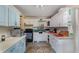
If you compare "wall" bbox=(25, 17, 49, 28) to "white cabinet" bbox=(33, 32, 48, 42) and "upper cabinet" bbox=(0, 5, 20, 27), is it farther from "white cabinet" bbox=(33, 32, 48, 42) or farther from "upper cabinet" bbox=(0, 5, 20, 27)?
"upper cabinet" bbox=(0, 5, 20, 27)

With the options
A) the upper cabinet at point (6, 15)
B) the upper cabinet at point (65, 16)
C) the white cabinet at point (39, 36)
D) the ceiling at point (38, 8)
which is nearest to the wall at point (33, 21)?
the white cabinet at point (39, 36)

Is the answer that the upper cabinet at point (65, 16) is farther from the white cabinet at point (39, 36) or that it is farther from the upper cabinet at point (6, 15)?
the white cabinet at point (39, 36)

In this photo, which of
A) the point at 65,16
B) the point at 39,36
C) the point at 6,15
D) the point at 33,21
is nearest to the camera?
the point at 6,15

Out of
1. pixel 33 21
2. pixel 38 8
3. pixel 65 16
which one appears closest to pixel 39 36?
pixel 33 21

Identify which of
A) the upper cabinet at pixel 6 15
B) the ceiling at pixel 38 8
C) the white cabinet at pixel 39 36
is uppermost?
the ceiling at pixel 38 8

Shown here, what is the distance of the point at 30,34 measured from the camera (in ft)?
28.5

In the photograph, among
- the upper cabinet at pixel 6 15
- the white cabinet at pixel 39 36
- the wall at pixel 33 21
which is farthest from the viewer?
the wall at pixel 33 21

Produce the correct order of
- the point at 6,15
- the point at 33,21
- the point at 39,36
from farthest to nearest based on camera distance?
the point at 33,21 → the point at 39,36 → the point at 6,15

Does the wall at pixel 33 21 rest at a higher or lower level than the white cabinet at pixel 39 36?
higher

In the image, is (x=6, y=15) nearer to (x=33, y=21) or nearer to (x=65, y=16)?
(x=65, y=16)

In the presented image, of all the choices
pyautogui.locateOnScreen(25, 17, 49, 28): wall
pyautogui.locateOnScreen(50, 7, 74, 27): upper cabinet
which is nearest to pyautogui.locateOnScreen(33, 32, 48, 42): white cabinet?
pyautogui.locateOnScreen(25, 17, 49, 28): wall

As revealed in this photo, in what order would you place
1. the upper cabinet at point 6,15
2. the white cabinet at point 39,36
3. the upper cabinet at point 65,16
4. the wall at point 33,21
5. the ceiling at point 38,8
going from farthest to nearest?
the wall at point 33,21 → the white cabinet at point 39,36 → the ceiling at point 38,8 → the upper cabinet at point 65,16 → the upper cabinet at point 6,15
